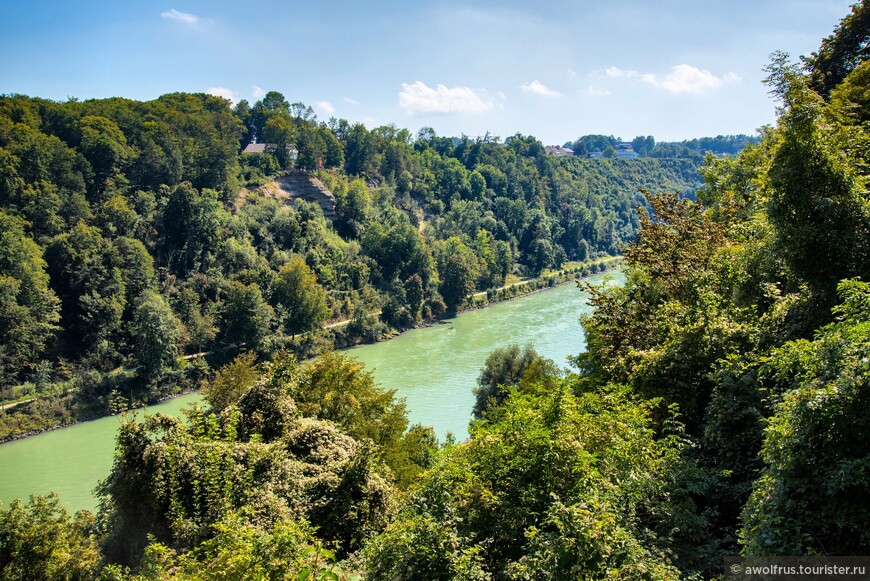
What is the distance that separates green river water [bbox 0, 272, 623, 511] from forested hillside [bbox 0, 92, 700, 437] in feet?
7.41

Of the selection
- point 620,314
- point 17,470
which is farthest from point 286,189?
point 620,314

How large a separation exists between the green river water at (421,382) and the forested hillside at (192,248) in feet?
7.41

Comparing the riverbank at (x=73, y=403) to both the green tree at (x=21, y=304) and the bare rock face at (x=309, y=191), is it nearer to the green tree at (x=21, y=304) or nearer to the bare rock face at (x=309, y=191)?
the green tree at (x=21, y=304)

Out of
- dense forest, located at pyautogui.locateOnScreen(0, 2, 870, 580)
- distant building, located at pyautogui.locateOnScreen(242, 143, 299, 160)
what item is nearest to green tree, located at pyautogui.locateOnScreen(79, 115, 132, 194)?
distant building, located at pyautogui.locateOnScreen(242, 143, 299, 160)

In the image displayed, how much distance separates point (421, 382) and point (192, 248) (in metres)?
22.2

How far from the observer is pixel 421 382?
119 feet

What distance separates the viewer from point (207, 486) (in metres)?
9.52

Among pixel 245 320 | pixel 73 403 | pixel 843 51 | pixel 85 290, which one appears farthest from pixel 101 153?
pixel 843 51

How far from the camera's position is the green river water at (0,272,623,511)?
25.9 meters

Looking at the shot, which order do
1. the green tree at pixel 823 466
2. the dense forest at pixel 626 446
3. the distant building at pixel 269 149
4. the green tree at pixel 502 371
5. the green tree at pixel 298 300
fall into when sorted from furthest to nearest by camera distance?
the distant building at pixel 269 149, the green tree at pixel 298 300, the green tree at pixel 502 371, the dense forest at pixel 626 446, the green tree at pixel 823 466

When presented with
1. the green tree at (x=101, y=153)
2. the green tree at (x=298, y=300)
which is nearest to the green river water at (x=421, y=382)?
the green tree at (x=298, y=300)

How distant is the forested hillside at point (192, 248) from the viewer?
3616cm

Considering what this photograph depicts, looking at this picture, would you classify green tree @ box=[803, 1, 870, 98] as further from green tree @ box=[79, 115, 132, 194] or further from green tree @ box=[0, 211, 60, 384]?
green tree @ box=[79, 115, 132, 194]

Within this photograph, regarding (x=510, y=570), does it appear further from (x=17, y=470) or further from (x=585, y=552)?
(x=17, y=470)
